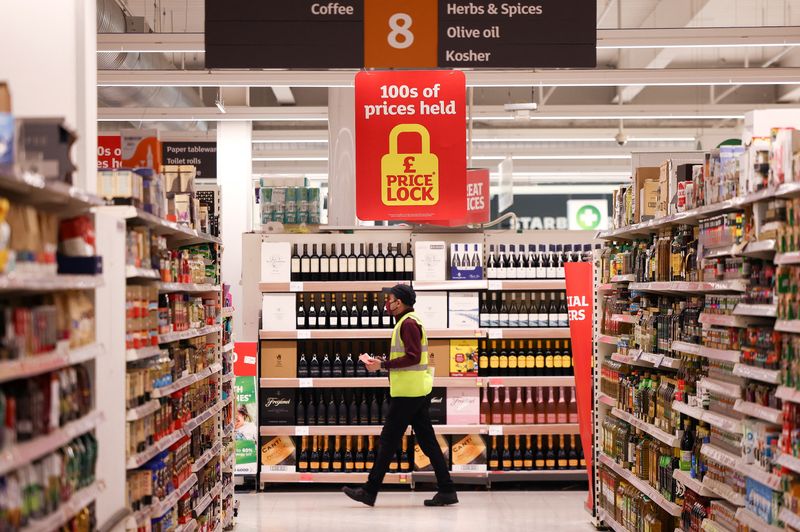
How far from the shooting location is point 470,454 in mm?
9891

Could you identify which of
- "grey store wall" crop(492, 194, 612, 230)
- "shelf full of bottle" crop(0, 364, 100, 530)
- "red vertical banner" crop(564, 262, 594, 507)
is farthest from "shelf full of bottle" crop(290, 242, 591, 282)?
"grey store wall" crop(492, 194, 612, 230)

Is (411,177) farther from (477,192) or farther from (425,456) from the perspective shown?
(477,192)

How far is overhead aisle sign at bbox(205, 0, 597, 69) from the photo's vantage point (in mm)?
6406

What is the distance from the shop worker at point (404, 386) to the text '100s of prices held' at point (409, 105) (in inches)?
59.4

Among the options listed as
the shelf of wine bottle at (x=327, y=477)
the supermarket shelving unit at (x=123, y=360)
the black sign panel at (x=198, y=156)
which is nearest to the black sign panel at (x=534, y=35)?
the supermarket shelving unit at (x=123, y=360)

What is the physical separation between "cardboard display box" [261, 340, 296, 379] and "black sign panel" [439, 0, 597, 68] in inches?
165

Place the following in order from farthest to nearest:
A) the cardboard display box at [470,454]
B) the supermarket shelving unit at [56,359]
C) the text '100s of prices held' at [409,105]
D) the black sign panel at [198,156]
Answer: the black sign panel at [198,156]
the cardboard display box at [470,454]
the text '100s of prices held' at [409,105]
the supermarket shelving unit at [56,359]

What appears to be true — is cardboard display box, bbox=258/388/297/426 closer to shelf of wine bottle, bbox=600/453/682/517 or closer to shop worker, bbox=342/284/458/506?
shop worker, bbox=342/284/458/506

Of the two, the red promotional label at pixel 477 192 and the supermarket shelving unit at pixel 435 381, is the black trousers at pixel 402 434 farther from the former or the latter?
the red promotional label at pixel 477 192

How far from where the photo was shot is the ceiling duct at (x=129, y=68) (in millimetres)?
10078

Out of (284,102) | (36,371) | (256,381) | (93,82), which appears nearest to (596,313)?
(256,381)

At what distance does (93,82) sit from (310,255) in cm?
461

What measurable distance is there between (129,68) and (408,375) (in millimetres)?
5412

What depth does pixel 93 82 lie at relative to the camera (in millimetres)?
5488
